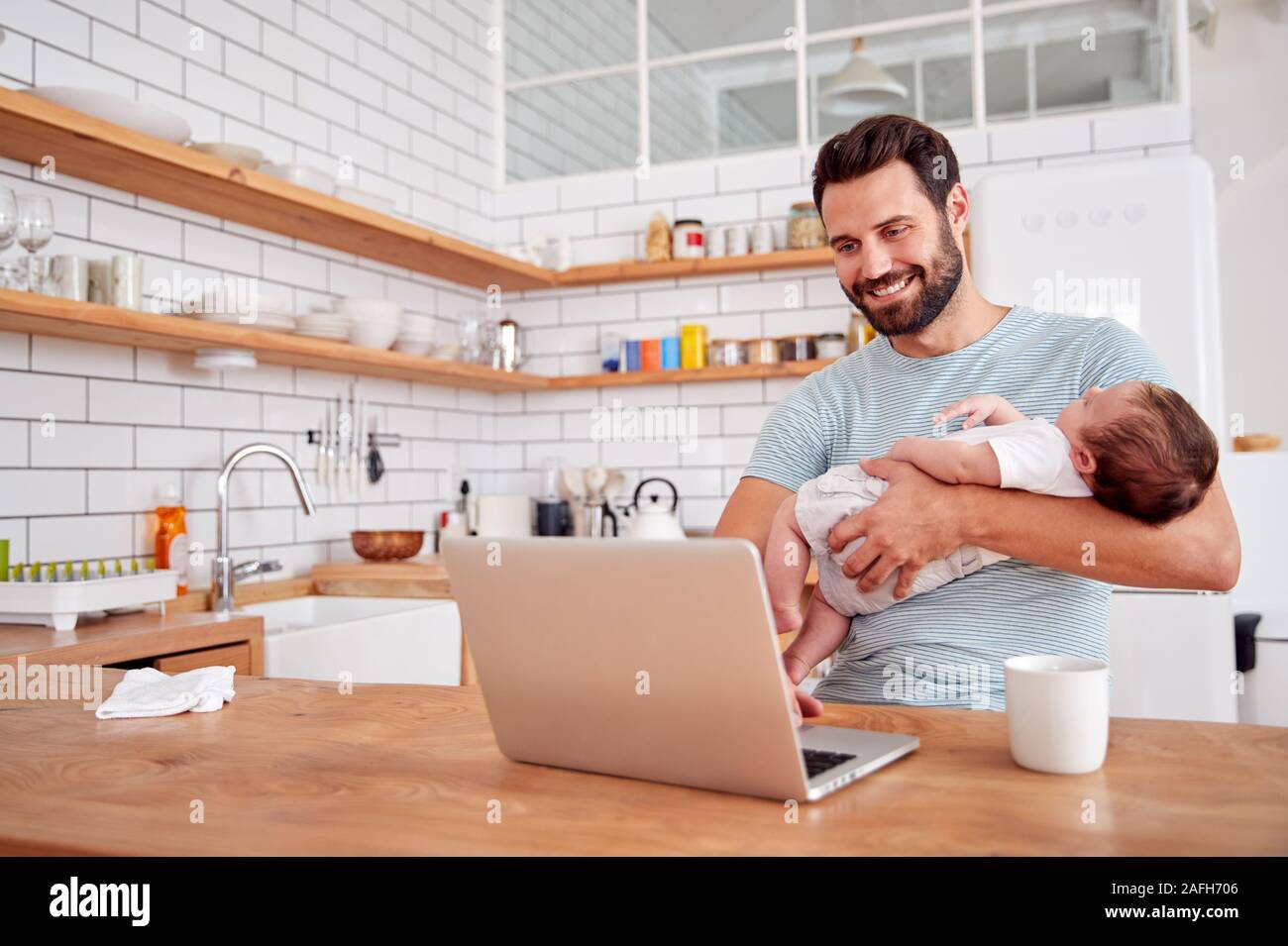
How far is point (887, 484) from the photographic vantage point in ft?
5.08

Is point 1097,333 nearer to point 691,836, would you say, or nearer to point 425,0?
point 691,836

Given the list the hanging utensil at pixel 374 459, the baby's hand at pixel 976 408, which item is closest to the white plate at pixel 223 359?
the hanging utensil at pixel 374 459

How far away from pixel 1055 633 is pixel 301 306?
103 inches

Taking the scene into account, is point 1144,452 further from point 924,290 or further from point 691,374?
point 691,374

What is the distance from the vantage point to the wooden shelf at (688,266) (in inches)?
152

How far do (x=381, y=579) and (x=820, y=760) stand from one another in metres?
2.38

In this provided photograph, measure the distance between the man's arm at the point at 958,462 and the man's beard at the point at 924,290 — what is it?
10.6 inches

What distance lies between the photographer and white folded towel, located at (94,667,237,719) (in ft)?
4.46

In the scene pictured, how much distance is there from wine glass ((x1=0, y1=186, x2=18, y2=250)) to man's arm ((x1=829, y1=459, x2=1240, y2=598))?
1798 millimetres

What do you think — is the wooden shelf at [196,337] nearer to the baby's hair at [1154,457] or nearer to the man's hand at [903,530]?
the man's hand at [903,530]

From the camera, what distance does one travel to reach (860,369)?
179 cm

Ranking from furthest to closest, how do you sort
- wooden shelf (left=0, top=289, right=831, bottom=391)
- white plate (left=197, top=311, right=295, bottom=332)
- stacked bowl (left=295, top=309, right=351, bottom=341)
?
stacked bowl (left=295, top=309, right=351, bottom=341) → white plate (left=197, top=311, right=295, bottom=332) → wooden shelf (left=0, top=289, right=831, bottom=391)

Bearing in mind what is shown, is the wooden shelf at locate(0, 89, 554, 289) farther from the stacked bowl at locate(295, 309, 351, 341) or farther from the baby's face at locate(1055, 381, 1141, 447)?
the baby's face at locate(1055, 381, 1141, 447)

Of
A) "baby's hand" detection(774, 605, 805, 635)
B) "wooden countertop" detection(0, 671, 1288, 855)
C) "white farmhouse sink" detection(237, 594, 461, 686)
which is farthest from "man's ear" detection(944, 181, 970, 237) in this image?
"white farmhouse sink" detection(237, 594, 461, 686)
